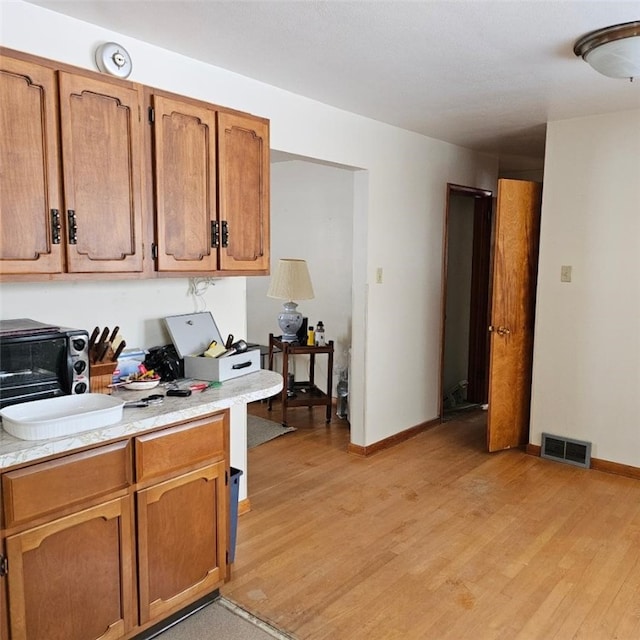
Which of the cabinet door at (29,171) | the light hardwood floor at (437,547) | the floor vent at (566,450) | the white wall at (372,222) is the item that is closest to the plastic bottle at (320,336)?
the white wall at (372,222)

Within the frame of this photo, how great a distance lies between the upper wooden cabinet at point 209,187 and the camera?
2.30 meters

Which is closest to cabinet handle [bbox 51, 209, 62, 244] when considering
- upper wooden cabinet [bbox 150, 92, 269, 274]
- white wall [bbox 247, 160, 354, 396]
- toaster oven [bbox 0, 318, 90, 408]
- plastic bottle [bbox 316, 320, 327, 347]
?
toaster oven [bbox 0, 318, 90, 408]

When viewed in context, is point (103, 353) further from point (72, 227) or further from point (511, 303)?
point (511, 303)

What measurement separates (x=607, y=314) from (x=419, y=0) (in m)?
2.58

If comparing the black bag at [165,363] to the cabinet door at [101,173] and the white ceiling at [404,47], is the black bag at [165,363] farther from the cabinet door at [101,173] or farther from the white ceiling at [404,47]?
the white ceiling at [404,47]

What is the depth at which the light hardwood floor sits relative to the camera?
2.32 meters

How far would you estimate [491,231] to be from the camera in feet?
17.7

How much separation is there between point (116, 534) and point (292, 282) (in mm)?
3033

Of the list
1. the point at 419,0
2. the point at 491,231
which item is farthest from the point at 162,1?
the point at 491,231

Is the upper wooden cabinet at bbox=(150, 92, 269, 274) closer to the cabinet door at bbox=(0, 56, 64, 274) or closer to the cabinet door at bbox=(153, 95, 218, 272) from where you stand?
the cabinet door at bbox=(153, 95, 218, 272)

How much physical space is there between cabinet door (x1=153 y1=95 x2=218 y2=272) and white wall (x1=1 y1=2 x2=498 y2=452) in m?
0.34

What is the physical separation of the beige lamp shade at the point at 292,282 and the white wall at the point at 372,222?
2.61 feet

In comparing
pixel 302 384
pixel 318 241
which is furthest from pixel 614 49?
pixel 302 384

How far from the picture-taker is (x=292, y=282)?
15.7ft
